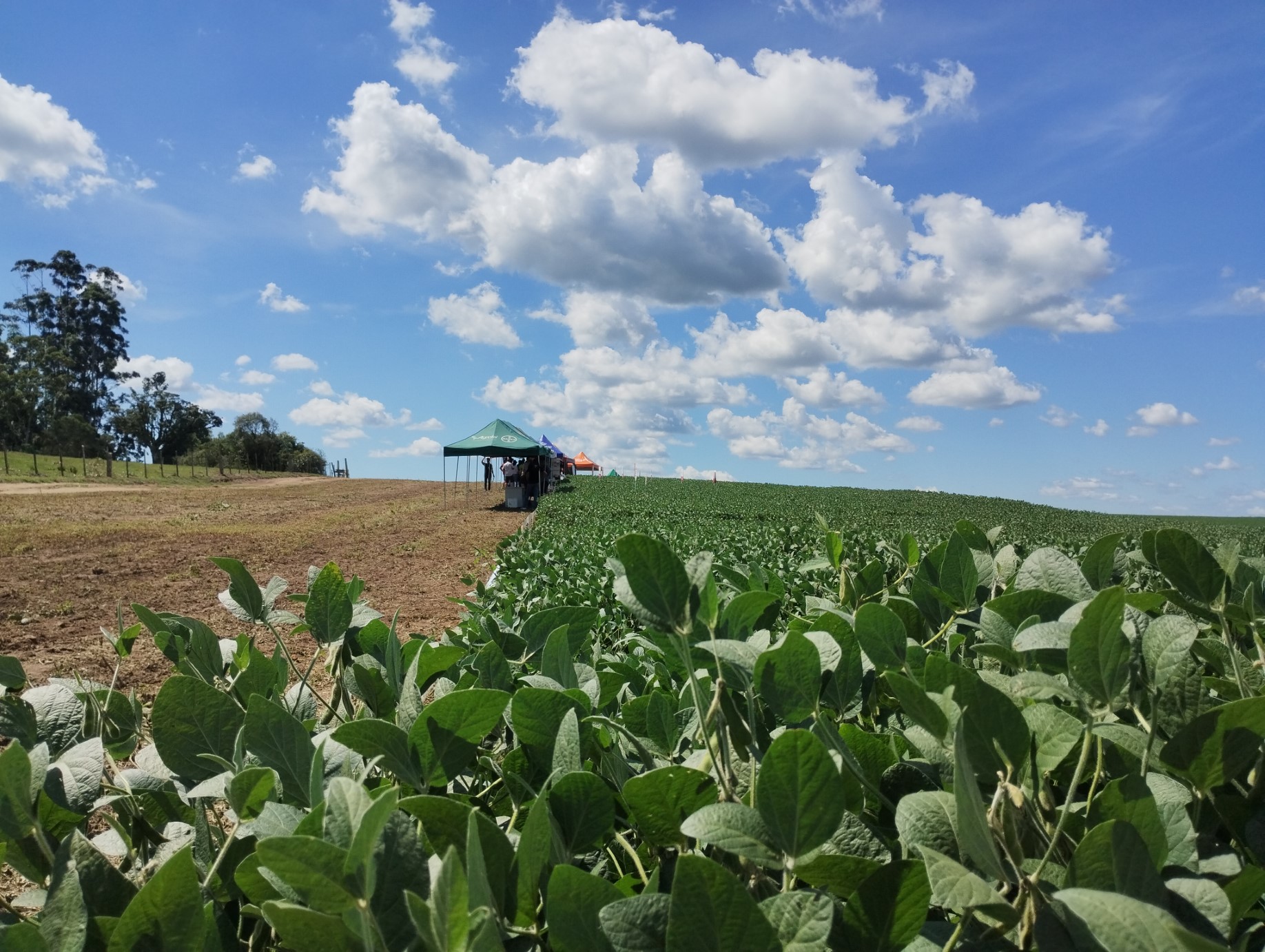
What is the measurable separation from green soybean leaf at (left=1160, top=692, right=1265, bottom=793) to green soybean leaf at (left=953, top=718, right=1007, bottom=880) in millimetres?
210

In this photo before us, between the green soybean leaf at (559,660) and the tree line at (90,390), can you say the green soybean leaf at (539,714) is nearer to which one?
the green soybean leaf at (559,660)

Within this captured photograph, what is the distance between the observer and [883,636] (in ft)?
2.77

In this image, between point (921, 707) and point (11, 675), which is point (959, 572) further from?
point (11, 675)

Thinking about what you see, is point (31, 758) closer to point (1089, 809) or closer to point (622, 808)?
point (622, 808)

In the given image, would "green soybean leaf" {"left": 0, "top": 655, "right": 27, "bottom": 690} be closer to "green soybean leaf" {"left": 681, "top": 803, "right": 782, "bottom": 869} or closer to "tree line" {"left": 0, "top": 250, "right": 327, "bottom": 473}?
"green soybean leaf" {"left": 681, "top": 803, "right": 782, "bottom": 869}

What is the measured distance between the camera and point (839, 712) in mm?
763

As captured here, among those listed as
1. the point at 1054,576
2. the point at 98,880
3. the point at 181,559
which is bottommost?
the point at 181,559

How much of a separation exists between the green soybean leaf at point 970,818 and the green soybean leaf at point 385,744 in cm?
44

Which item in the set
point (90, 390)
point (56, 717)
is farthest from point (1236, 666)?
point (90, 390)

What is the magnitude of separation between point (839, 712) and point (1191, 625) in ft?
1.01

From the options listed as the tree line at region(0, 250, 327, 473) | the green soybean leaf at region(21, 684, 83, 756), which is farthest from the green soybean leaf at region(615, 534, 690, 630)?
the tree line at region(0, 250, 327, 473)

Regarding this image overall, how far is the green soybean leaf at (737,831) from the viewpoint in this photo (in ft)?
1.66

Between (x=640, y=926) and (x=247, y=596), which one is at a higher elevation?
(x=247, y=596)

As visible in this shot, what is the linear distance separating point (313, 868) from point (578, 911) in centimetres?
17
